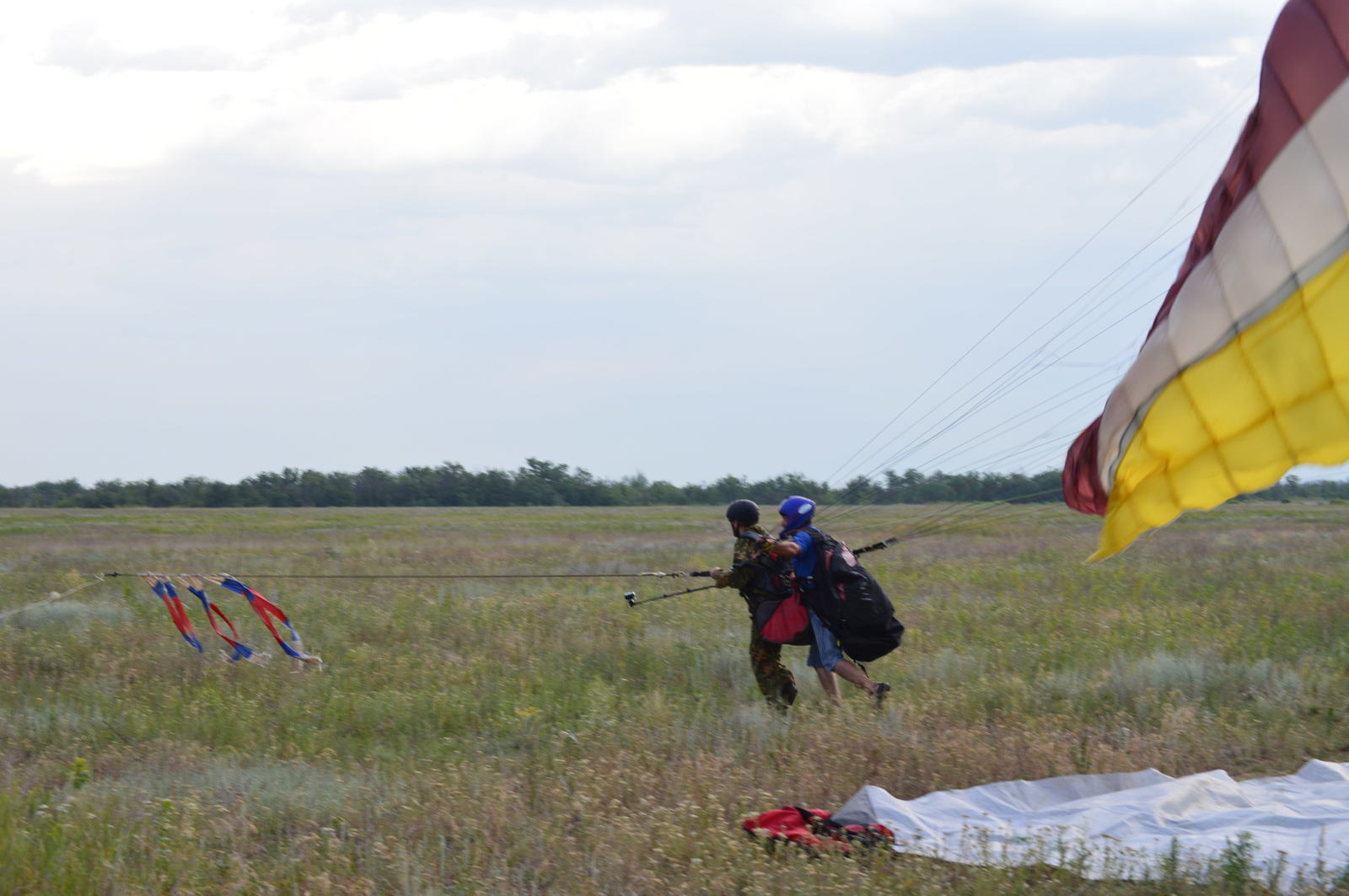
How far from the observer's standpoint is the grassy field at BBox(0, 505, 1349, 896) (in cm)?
474

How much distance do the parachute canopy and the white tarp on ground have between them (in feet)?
4.56

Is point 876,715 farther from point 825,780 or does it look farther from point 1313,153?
point 1313,153

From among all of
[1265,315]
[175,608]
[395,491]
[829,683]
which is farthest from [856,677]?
[395,491]

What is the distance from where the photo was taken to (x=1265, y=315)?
445 cm

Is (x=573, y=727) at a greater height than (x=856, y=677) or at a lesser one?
lesser

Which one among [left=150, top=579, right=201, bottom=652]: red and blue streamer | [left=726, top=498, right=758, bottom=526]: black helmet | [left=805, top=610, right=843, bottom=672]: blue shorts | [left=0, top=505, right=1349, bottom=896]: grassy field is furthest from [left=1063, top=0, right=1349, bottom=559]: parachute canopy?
[left=150, top=579, right=201, bottom=652]: red and blue streamer

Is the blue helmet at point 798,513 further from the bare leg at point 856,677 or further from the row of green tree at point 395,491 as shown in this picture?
the row of green tree at point 395,491

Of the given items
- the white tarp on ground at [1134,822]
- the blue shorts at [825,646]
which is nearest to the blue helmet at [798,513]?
the blue shorts at [825,646]

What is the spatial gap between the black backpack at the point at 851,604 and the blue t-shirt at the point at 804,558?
28 mm

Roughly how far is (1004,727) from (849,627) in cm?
110

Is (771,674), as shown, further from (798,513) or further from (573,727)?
(573,727)

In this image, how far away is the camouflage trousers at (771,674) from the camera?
788 centimetres

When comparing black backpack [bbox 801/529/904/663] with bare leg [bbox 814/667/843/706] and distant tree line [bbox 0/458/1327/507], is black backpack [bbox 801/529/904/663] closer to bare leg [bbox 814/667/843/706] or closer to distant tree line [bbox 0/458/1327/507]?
bare leg [bbox 814/667/843/706]

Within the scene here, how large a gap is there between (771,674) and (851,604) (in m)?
0.83
